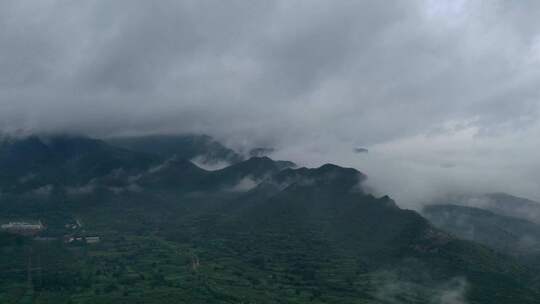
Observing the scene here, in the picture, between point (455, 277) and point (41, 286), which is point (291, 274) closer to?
point (455, 277)

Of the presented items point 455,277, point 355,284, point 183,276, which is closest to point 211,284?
point 183,276

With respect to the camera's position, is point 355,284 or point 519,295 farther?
point 355,284

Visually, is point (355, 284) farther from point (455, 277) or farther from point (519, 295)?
point (519, 295)

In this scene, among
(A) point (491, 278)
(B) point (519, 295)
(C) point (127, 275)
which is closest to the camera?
(B) point (519, 295)

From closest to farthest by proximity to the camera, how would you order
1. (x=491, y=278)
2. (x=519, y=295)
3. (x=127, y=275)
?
(x=519, y=295) → (x=491, y=278) → (x=127, y=275)

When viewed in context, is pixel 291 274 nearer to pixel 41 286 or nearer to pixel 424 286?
pixel 424 286

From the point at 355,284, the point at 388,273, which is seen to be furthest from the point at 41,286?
the point at 388,273

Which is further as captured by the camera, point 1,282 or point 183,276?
point 183,276

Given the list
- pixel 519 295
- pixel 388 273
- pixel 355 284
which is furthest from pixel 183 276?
pixel 519 295
